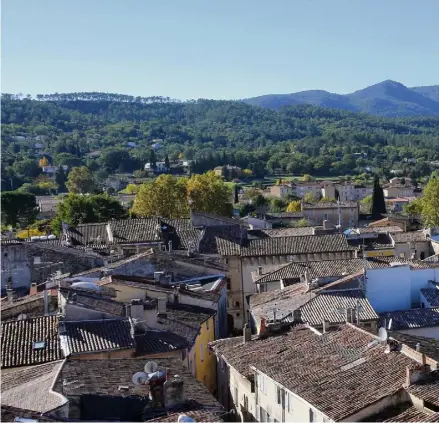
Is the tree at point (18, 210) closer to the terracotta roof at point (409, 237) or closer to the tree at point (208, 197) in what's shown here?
the tree at point (208, 197)

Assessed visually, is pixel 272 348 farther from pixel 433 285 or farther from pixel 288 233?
pixel 288 233

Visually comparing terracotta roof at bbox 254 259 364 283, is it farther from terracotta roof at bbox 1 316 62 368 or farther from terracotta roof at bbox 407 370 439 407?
terracotta roof at bbox 407 370 439 407

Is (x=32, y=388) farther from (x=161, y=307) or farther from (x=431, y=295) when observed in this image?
(x=431, y=295)

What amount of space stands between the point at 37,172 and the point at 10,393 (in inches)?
5249

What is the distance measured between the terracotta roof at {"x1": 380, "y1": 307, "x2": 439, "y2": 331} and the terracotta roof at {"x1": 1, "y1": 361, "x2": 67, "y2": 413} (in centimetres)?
1144

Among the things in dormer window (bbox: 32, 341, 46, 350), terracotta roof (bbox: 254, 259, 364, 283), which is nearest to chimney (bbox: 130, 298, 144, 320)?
dormer window (bbox: 32, 341, 46, 350)

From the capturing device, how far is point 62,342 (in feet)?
60.2

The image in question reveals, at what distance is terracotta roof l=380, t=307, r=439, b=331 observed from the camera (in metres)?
23.5

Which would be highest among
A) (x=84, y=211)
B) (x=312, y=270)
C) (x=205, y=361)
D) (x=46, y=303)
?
(x=46, y=303)

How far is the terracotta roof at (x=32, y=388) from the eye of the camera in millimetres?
13086

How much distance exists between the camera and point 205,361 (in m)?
23.3

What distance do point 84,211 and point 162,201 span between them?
6684mm

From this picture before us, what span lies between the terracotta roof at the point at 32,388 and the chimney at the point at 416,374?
22.5 ft

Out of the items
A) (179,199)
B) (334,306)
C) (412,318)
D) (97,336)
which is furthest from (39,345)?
(179,199)
